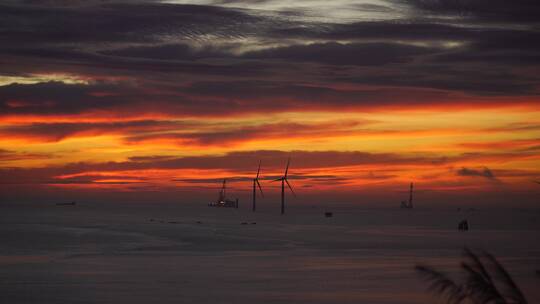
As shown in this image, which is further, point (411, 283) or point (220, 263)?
point (220, 263)

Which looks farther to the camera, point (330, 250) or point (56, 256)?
point (330, 250)

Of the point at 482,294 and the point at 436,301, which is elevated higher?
the point at 482,294

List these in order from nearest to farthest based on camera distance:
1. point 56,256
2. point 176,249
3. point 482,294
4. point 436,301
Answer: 1. point 482,294
2. point 436,301
3. point 56,256
4. point 176,249

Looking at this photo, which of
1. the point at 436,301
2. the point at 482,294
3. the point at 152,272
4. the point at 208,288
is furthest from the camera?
the point at 152,272

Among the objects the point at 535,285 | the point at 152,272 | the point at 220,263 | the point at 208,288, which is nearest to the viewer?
the point at 208,288

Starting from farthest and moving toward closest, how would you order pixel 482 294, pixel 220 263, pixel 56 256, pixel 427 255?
pixel 427 255, pixel 56 256, pixel 220 263, pixel 482 294

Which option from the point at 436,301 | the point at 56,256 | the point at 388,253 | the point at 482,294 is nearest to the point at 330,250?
the point at 388,253

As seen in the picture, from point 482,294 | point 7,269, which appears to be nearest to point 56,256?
point 7,269

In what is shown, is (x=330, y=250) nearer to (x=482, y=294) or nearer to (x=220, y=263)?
(x=220, y=263)

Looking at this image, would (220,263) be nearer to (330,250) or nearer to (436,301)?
(330,250)
